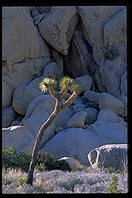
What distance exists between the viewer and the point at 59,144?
1585 centimetres

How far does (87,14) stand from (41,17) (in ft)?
10.6

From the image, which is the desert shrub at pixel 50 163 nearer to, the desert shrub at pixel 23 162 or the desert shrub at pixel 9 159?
the desert shrub at pixel 23 162

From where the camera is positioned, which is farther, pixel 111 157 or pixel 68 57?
pixel 68 57

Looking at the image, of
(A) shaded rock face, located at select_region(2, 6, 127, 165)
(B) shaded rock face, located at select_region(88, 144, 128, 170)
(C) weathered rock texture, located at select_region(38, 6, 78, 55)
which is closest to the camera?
(B) shaded rock face, located at select_region(88, 144, 128, 170)

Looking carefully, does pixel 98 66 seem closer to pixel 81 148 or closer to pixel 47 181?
pixel 81 148

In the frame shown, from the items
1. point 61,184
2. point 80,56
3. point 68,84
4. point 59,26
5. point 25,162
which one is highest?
point 59,26

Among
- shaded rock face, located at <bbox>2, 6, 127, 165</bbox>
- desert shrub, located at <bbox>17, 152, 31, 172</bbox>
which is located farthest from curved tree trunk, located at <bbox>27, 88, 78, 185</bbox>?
shaded rock face, located at <bbox>2, 6, 127, 165</bbox>

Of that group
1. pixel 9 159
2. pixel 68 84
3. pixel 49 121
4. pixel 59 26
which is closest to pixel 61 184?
pixel 49 121

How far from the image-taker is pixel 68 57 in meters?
26.1

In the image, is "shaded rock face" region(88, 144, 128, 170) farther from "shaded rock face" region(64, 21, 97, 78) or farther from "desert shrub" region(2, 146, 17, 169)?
"shaded rock face" region(64, 21, 97, 78)

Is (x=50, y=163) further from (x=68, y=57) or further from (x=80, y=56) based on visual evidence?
(x=68, y=57)

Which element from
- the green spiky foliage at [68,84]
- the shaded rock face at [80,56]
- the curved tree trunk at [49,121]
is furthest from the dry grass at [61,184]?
the shaded rock face at [80,56]

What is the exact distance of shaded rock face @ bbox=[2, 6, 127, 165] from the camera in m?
21.5

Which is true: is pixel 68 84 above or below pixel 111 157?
above
